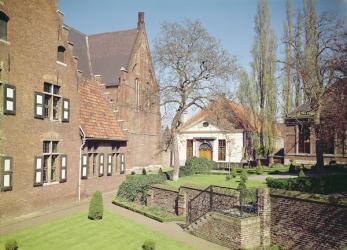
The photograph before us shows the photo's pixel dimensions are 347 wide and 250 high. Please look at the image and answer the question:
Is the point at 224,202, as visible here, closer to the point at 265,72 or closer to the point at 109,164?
the point at 109,164

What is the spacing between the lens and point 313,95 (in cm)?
2788

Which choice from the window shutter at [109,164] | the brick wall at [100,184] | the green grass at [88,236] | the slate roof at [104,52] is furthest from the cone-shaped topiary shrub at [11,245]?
the slate roof at [104,52]

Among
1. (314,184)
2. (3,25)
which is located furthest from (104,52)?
(314,184)

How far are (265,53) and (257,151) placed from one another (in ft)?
39.6

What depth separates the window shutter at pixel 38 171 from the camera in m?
18.6

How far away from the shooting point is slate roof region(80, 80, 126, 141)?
2418cm

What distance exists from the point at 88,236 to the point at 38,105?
27.3 feet

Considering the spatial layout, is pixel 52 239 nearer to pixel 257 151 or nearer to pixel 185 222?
pixel 185 222

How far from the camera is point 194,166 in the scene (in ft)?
112

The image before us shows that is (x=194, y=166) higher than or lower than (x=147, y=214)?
higher

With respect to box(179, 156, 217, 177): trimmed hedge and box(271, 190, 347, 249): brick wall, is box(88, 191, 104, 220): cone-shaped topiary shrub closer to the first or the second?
box(271, 190, 347, 249): brick wall

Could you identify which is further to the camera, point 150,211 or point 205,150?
point 205,150

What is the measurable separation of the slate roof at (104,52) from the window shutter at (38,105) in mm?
16599

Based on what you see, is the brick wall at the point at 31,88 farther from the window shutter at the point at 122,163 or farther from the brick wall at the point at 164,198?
the window shutter at the point at 122,163
